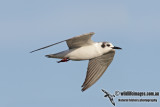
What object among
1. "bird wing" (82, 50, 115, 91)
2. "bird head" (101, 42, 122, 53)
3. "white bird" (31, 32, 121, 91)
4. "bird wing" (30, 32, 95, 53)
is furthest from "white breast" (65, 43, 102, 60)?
"bird wing" (82, 50, 115, 91)

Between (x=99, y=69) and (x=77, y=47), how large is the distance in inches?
114

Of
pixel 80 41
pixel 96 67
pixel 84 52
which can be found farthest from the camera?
pixel 96 67

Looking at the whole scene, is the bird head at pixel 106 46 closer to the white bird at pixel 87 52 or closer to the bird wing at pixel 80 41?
the white bird at pixel 87 52

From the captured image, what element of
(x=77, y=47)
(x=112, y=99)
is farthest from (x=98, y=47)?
(x=112, y=99)

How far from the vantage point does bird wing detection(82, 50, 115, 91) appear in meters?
32.8

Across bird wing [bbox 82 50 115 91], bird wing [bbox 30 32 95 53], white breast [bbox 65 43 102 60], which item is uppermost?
bird wing [bbox 30 32 95 53]

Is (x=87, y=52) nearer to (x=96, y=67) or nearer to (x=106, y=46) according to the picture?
(x=106, y=46)

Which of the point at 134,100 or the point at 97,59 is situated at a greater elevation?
the point at 97,59

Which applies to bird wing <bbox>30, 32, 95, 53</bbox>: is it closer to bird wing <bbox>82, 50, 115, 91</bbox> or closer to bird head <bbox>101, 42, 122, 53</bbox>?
bird head <bbox>101, 42, 122, 53</bbox>

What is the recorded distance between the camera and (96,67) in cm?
3400

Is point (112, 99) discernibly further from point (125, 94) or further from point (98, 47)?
point (98, 47)

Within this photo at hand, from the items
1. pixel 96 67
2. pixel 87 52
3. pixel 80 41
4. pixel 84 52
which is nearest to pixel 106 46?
pixel 87 52

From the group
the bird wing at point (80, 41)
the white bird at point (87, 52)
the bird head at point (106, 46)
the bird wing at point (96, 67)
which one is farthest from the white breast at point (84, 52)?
the bird wing at point (96, 67)

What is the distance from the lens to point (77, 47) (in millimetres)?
31984
